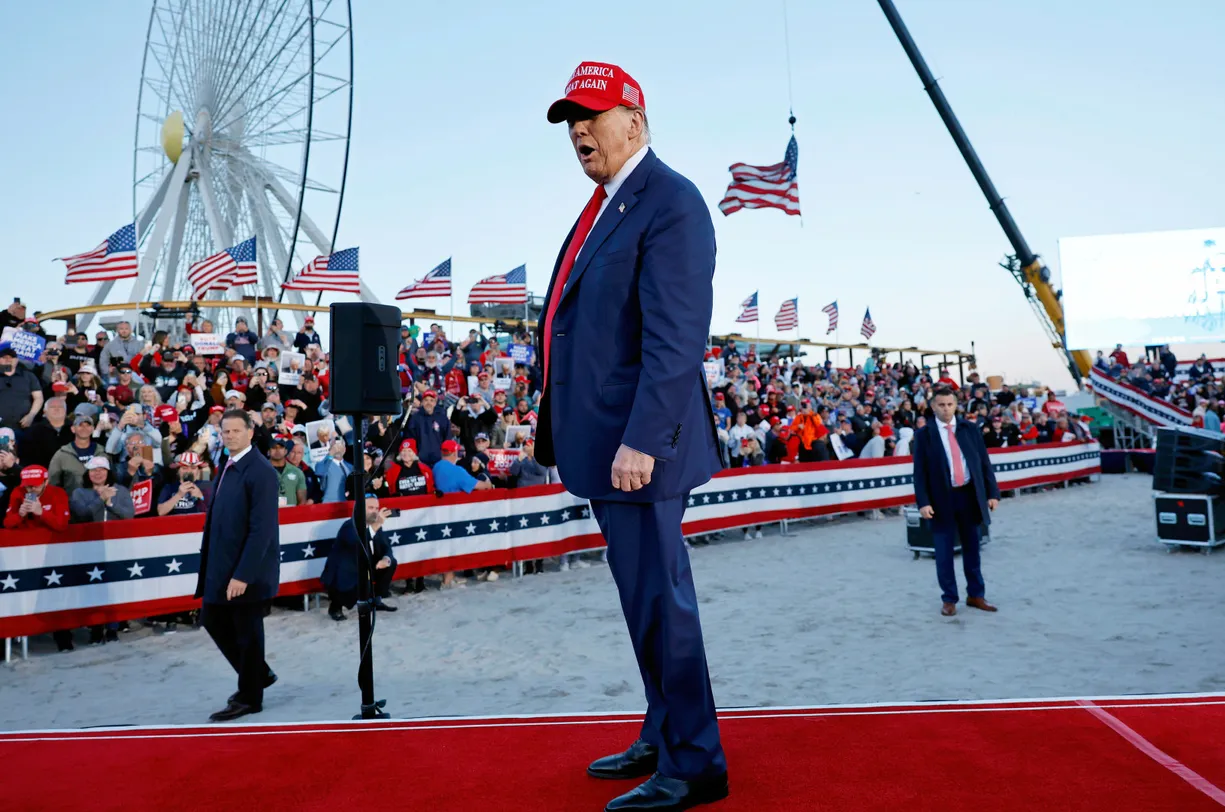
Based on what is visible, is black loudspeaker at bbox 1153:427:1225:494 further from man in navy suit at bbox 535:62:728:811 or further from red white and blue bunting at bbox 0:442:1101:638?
man in navy suit at bbox 535:62:728:811

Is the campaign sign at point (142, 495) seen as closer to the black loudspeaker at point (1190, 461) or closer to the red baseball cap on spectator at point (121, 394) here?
the red baseball cap on spectator at point (121, 394)

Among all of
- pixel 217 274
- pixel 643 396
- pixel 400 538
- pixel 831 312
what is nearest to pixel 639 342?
pixel 643 396

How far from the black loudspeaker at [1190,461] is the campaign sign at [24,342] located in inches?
515

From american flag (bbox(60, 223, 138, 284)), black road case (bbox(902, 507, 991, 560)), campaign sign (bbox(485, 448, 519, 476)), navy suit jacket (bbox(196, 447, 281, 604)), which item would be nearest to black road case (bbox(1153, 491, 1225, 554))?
black road case (bbox(902, 507, 991, 560))

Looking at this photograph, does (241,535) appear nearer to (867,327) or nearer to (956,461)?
(956,461)

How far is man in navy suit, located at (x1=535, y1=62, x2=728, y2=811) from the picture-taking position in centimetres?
226

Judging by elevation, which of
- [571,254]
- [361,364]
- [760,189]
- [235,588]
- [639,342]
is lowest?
[235,588]

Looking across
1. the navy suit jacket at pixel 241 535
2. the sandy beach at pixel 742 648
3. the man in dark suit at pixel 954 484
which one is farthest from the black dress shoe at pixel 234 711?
the man in dark suit at pixel 954 484

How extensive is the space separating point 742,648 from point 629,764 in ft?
13.9

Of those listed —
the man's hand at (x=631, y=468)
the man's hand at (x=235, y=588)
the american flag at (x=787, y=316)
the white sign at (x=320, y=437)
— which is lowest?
the man's hand at (x=235, y=588)

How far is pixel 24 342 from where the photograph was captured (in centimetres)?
1055

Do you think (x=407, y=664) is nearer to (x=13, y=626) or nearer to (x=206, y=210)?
(x=13, y=626)

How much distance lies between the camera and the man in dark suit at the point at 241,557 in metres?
5.45

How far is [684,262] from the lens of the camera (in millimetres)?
2312
